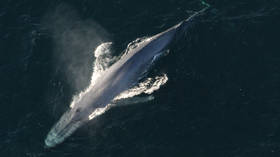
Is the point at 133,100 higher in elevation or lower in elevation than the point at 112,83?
lower

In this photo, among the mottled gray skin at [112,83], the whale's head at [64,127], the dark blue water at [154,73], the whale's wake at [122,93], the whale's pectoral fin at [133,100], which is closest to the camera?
the dark blue water at [154,73]

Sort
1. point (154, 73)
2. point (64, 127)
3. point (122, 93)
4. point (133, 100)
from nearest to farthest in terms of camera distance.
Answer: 1. point (64, 127)
2. point (122, 93)
3. point (133, 100)
4. point (154, 73)

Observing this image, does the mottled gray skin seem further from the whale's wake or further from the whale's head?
the whale's wake

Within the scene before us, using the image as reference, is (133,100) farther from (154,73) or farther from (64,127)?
(64,127)

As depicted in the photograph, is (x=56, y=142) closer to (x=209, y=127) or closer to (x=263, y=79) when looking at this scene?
(x=209, y=127)

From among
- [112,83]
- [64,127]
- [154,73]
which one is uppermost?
[112,83]

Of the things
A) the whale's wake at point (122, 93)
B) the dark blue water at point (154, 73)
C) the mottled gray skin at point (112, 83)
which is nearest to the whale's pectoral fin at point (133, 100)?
the whale's wake at point (122, 93)

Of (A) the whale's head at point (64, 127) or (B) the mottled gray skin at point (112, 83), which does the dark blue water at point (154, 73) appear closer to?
(A) the whale's head at point (64, 127)

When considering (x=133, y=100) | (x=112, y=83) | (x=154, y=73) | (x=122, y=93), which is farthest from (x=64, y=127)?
(x=154, y=73)
